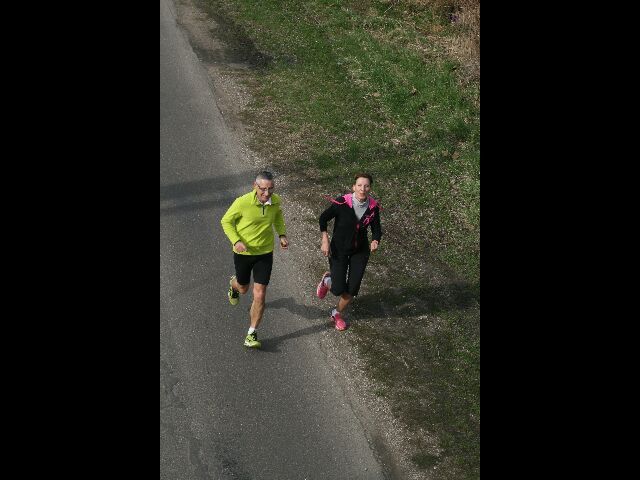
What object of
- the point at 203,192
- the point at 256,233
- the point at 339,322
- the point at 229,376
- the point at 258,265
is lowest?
the point at 229,376

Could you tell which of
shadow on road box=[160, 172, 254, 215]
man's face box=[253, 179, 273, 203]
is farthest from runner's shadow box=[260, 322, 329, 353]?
shadow on road box=[160, 172, 254, 215]

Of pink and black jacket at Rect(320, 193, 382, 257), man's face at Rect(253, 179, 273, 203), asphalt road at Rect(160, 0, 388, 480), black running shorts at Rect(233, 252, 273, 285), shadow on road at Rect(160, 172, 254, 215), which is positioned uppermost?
man's face at Rect(253, 179, 273, 203)

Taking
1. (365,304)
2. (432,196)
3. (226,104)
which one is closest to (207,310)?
(365,304)

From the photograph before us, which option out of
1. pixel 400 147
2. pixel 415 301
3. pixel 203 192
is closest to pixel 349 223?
pixel 415 301

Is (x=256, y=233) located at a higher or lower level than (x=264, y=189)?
lower

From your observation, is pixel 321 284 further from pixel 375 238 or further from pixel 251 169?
pixel 251 169

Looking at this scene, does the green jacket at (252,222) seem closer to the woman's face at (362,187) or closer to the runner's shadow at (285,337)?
the woman's face at (362,187)

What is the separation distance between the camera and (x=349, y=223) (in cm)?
921

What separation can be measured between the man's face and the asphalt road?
170 centimetres

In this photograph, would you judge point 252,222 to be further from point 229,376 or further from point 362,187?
point 229,376

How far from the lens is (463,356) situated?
973cm

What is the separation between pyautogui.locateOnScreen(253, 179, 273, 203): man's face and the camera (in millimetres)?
8727

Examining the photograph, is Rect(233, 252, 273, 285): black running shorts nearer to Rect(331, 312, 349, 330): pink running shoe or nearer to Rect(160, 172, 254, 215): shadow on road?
Rect(331, 312, 349, 330): pink running shoe

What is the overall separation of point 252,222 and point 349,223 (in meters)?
1.05
